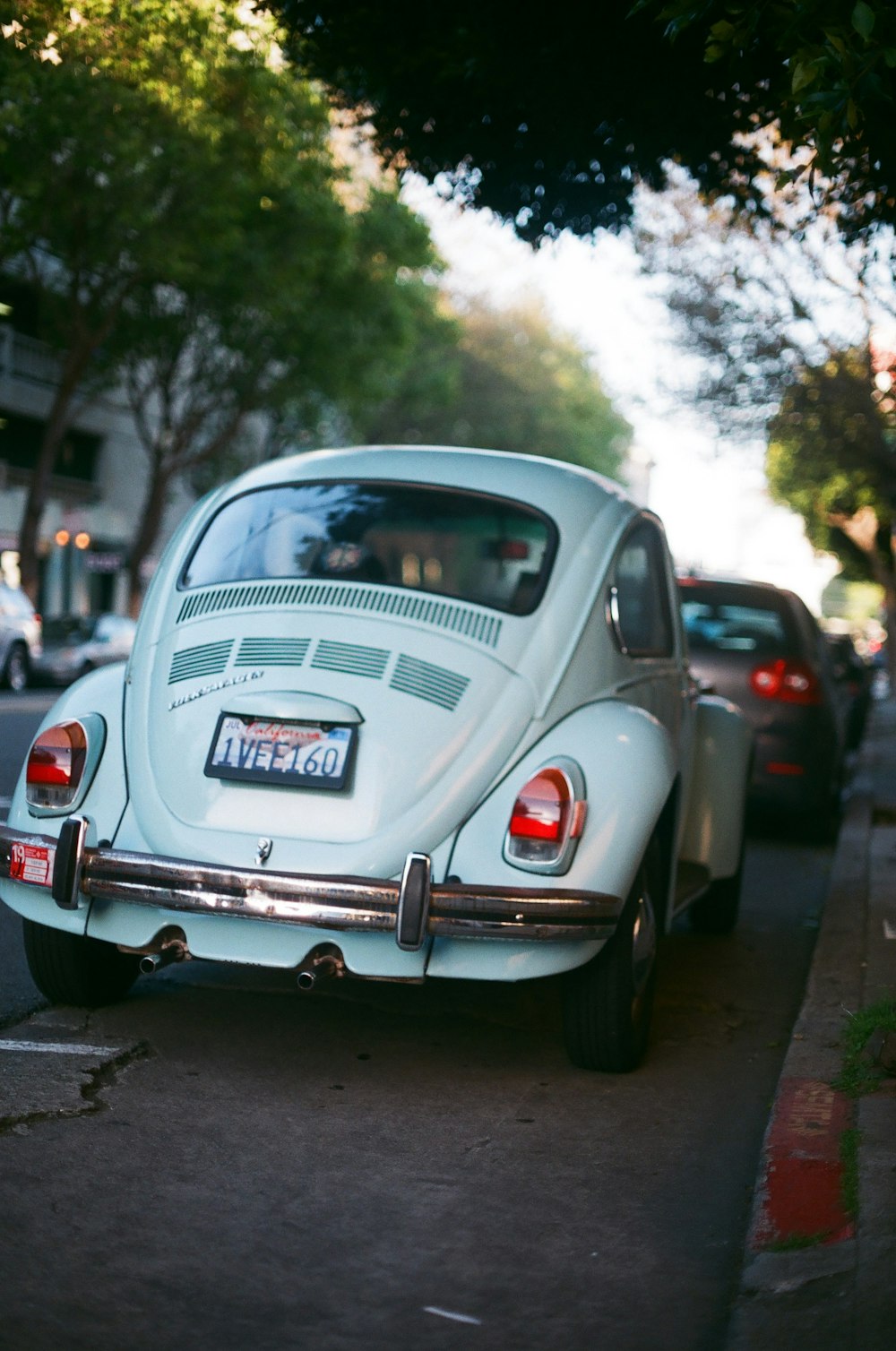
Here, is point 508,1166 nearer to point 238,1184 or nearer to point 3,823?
point 238,1184

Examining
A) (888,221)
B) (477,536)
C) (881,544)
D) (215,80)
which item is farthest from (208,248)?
(477,536)

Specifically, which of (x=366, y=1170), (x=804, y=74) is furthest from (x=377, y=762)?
(x=804, y=74)

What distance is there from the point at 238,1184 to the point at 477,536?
2436mm

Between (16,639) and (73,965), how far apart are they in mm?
19695

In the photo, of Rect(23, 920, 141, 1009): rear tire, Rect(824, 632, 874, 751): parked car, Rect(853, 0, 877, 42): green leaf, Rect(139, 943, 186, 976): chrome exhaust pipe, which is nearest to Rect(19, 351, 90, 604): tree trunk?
Rect(824, 632, 874, 751): parked car

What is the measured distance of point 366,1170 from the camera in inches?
163

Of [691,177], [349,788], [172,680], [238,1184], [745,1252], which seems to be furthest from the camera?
[691,177]

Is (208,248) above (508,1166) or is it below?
above

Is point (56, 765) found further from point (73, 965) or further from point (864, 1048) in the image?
point (864, 1048)

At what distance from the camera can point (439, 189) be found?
Answer: 9.18 m

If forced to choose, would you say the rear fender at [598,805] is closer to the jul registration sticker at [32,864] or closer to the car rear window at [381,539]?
the car rear window at [381,539]

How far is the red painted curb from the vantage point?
3.74 m

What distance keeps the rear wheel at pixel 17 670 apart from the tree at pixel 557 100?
53.4 feet

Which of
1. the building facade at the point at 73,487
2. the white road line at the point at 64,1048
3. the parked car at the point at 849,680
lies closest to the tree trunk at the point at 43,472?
the building facade at the point at 73,487
